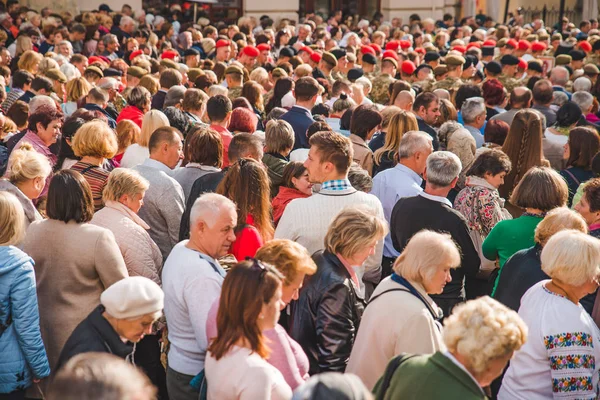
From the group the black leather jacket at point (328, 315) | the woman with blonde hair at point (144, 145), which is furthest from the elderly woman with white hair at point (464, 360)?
the woman with blonde hair at point (144, 145)

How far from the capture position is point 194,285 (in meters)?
3.88

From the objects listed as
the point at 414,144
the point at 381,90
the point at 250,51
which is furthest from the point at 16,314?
the point at 250,51

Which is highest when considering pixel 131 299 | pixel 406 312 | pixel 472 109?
pixel 472 109

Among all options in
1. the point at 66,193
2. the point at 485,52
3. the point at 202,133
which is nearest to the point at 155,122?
the point at 202,133

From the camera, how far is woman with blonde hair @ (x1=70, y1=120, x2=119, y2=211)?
5.49 meters

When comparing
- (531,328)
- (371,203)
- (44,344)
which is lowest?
(44,344)

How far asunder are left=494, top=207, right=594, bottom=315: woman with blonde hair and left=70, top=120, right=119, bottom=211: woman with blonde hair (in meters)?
2.79

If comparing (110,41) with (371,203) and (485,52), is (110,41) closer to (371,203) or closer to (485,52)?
(485,52)

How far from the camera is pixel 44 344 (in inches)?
175

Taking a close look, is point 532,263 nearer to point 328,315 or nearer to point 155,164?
point 328,315

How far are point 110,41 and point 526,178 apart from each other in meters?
11.3

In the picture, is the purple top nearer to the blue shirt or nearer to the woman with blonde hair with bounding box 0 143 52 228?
the woman with blonde hair with bounding box 0 143 52 228

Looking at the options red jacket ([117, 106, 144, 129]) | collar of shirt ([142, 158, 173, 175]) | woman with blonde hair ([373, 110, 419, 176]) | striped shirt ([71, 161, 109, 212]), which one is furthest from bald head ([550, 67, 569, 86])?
striped shirt ([71, 161, 109, 212])

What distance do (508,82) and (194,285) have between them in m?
9.39
